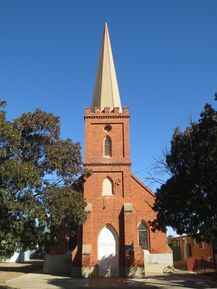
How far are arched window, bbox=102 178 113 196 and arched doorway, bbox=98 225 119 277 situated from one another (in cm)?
306

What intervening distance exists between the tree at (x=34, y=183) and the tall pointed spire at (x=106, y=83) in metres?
16.5

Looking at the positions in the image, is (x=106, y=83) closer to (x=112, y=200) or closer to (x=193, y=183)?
(x=112, y=200)

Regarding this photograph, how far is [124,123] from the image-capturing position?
3684 centimetres

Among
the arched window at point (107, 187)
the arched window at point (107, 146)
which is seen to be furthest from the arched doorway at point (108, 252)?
the arched window at point (107, 146)

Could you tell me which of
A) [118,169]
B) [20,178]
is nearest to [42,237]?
[20,178]

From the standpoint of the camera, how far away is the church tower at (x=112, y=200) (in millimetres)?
31422

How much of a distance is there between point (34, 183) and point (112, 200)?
15358 millimetres

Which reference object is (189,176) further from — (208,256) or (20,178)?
(208,256)

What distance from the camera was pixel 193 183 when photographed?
2091cm

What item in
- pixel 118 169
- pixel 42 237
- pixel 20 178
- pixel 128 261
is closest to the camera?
pixel 20 178

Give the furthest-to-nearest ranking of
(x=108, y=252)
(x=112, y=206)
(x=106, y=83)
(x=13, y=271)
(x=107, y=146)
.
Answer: (x=106, y=83) < (x=13, y=271) < (x=107, y=146) < (x=112, y=206) < (x=108, y=252)

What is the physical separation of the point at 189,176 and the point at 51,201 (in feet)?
25.5

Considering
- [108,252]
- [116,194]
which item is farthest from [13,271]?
[116,194]

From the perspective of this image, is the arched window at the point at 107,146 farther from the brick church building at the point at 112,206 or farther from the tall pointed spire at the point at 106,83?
the tall pointed spire at the point at 106,83
